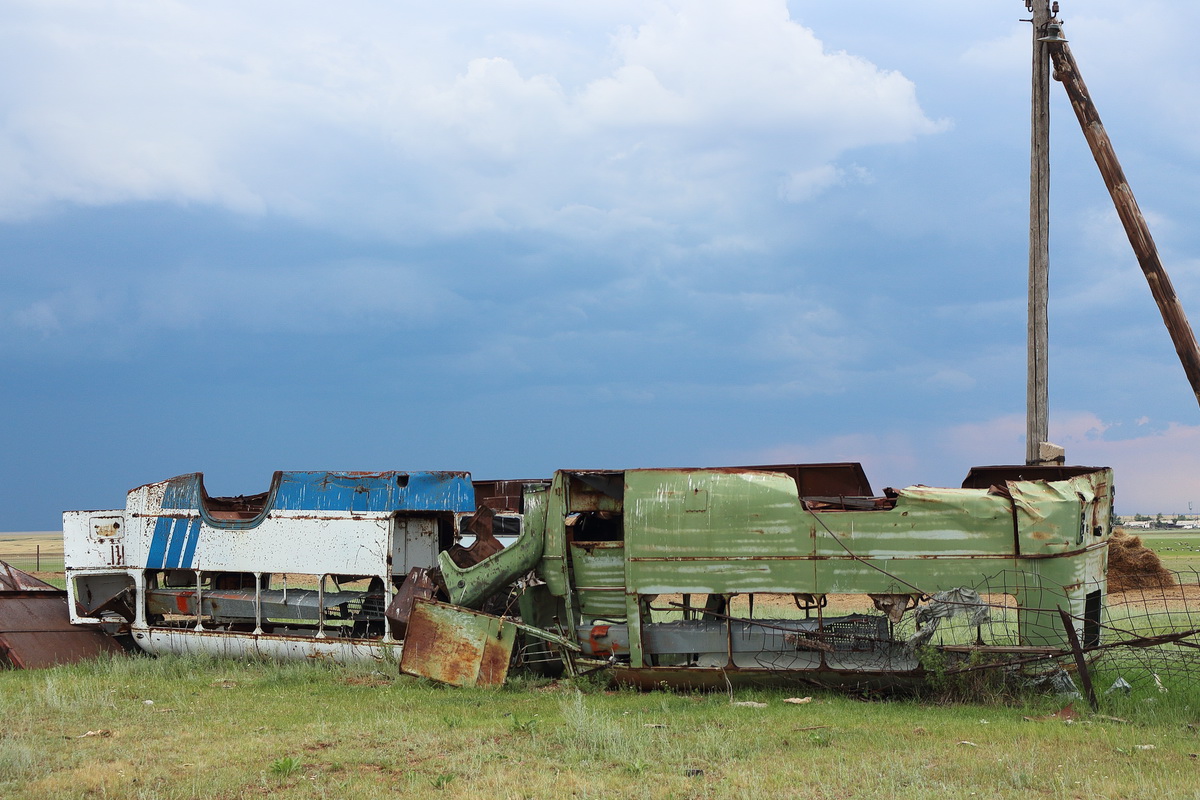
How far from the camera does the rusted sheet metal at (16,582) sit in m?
19.2

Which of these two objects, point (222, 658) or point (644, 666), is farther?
point (222, 658)

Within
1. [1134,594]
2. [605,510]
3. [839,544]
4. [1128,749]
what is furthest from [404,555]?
[1134,594]

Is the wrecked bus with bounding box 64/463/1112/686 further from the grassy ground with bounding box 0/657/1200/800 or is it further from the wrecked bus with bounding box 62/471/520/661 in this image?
the grassy ground with bounding box 0/657/1200/800

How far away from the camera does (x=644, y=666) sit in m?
13.0

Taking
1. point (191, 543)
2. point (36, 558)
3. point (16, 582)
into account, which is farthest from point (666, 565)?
point (36, 558)

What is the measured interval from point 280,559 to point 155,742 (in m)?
5.62

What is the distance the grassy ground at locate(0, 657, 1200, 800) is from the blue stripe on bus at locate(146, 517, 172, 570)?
4.07 metres

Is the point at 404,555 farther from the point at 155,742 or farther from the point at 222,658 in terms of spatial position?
the point at 155,742

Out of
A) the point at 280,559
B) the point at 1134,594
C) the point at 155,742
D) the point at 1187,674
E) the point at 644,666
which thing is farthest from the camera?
the point at 1134,594

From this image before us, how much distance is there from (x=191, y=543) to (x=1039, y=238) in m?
16.0

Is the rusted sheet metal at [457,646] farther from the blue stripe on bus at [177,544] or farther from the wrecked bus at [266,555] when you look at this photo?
the blue stripe on bus at [177,544]

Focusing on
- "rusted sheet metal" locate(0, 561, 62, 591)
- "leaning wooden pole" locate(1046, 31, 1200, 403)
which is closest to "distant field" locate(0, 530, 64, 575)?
"rusted sheet metal" locate(0, 561, 62, 591)

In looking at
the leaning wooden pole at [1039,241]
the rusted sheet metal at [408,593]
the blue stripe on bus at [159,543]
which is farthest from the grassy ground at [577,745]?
the leaning wooden pole at [1039,241]

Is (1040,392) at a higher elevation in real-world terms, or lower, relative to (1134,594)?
higher
